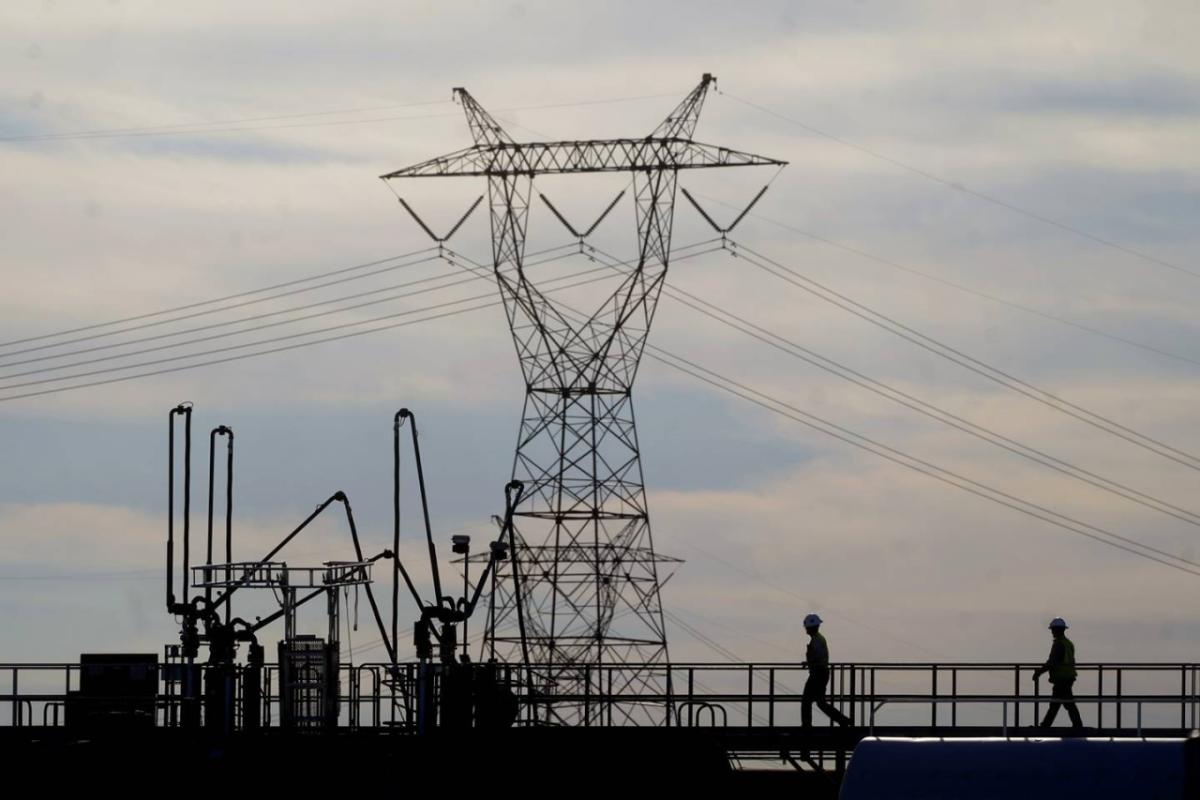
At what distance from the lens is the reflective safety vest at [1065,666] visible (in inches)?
1748

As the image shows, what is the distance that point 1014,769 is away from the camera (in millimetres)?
34344

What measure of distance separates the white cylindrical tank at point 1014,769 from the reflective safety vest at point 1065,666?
978 centimetres

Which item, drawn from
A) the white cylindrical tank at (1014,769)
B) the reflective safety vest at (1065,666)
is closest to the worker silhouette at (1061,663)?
the reflective safety vest at (1065,666)

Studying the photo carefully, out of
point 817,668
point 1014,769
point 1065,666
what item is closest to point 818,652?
point 817,668

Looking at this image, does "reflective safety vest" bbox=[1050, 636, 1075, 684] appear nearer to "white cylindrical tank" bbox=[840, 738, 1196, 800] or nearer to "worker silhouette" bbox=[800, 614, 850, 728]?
"worker silhouette" bbox=[800, 614, 850, 728]

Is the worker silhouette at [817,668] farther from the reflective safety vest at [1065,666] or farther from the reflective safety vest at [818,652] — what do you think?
the reflective safety vest at [1065,666]

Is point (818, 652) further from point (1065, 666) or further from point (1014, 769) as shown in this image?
point (1014, 769)

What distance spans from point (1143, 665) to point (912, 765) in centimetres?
1851

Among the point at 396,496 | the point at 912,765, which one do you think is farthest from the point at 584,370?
the point at 912,765

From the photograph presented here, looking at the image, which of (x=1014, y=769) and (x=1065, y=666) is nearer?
(x=1014, y=769)

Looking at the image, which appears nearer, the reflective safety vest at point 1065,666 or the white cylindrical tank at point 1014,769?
the white cylindrical tank at point 1014,769

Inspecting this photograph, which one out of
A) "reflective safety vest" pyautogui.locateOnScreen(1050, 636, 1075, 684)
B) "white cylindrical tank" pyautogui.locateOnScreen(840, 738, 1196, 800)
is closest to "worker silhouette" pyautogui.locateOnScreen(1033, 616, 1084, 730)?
"reflective safety vest" pyautogui.locateOnScreen(1050, 636, 1075, 684)

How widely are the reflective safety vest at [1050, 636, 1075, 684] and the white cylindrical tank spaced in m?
9.78

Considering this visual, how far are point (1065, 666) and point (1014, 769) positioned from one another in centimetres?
1039
